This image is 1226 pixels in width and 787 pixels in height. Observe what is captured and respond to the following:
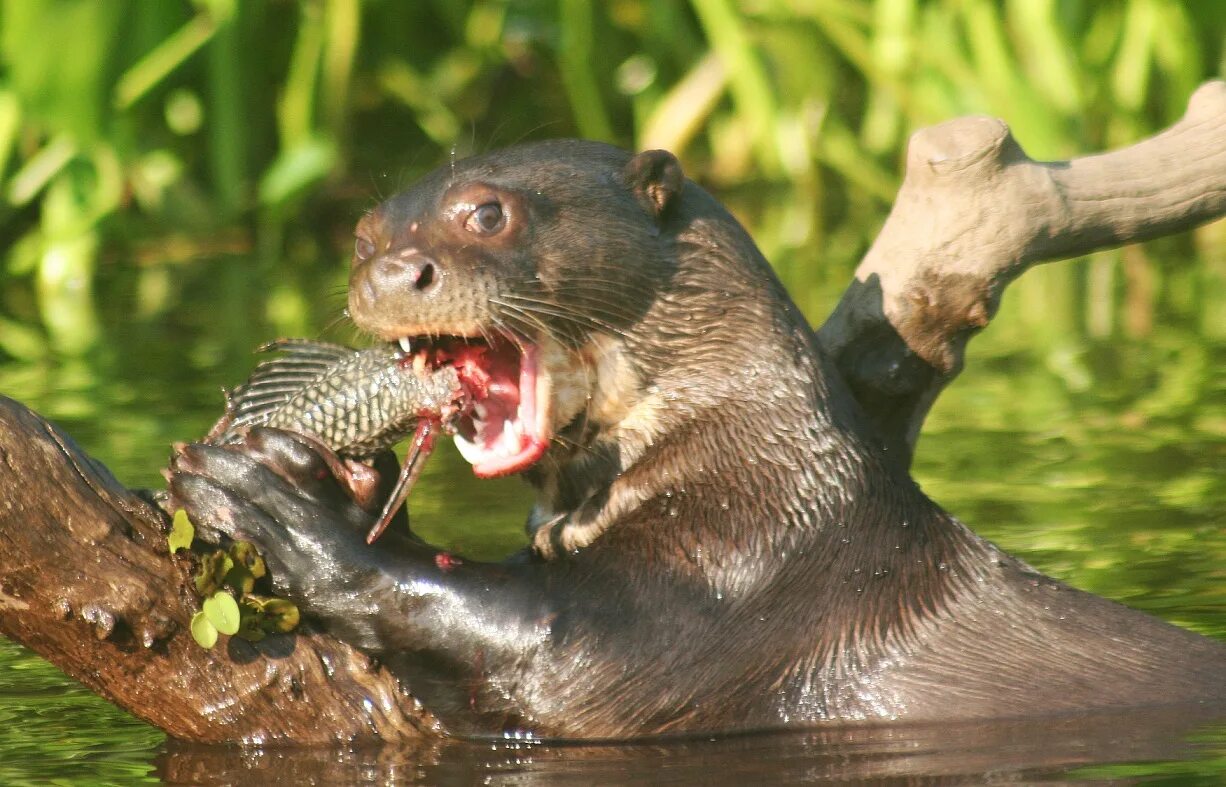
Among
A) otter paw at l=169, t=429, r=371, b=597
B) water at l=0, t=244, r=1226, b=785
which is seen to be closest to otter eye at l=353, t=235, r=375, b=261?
otter paw at l=169, t=429, r=371, b=597

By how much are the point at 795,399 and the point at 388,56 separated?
38.9 feet

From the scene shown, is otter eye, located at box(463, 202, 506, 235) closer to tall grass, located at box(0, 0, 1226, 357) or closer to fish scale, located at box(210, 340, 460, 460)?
fish scale, located at box(210, 340, 460, 460)

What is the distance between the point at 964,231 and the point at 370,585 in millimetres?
1837

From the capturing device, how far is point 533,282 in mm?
4613

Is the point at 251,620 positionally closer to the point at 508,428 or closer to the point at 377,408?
the point at 377,408

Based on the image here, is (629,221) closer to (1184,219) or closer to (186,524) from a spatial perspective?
(186,524)

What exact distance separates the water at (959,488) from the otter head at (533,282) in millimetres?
707

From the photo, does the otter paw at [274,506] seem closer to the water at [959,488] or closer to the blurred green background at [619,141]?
the water at [959,488]

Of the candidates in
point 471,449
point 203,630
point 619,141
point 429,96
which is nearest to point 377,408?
point 471,449

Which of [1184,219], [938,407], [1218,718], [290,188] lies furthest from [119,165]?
[1218,718]

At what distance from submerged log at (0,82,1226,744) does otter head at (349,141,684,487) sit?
0.61 metres

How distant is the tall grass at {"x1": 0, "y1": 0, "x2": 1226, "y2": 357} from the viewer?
42.3 feet

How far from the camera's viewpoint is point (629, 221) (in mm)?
4754

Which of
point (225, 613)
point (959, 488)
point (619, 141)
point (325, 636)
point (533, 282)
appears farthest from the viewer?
point (619, 141)
